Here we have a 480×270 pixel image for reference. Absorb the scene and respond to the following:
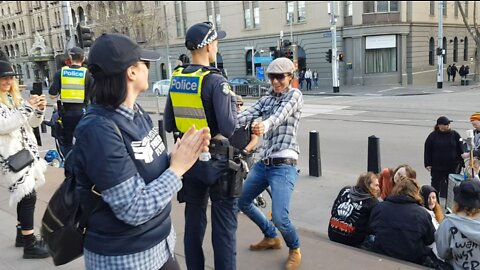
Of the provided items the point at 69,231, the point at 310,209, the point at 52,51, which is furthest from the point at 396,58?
the point at 52,51

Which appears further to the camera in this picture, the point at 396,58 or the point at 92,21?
the point at 92,21

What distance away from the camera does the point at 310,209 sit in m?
6.27

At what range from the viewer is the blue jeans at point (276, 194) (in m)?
3.44

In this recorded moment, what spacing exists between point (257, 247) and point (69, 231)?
229cm

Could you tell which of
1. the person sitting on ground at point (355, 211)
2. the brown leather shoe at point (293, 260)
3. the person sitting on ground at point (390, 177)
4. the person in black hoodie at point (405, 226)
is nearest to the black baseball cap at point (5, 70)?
the brown leather shoe at point (293, 260)

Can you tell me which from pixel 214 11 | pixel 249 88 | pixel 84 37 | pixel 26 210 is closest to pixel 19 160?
pixel 26 210

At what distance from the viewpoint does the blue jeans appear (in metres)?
3.44

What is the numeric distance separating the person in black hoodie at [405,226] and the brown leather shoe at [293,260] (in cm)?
81

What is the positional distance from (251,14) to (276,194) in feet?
122

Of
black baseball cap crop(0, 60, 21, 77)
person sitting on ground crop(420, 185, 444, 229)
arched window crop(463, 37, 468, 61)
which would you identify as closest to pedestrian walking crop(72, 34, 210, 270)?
black baseball cap crop(0, 60, 21, 77)

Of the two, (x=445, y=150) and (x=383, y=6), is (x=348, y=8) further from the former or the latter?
(x=445, y=150)

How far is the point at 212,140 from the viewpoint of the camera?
292 cm

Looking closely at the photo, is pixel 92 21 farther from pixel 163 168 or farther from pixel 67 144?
pixel 163 168

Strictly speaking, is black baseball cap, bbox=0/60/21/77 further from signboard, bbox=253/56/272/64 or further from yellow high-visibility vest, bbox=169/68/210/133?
signboard, bbox=253/56/272/64
